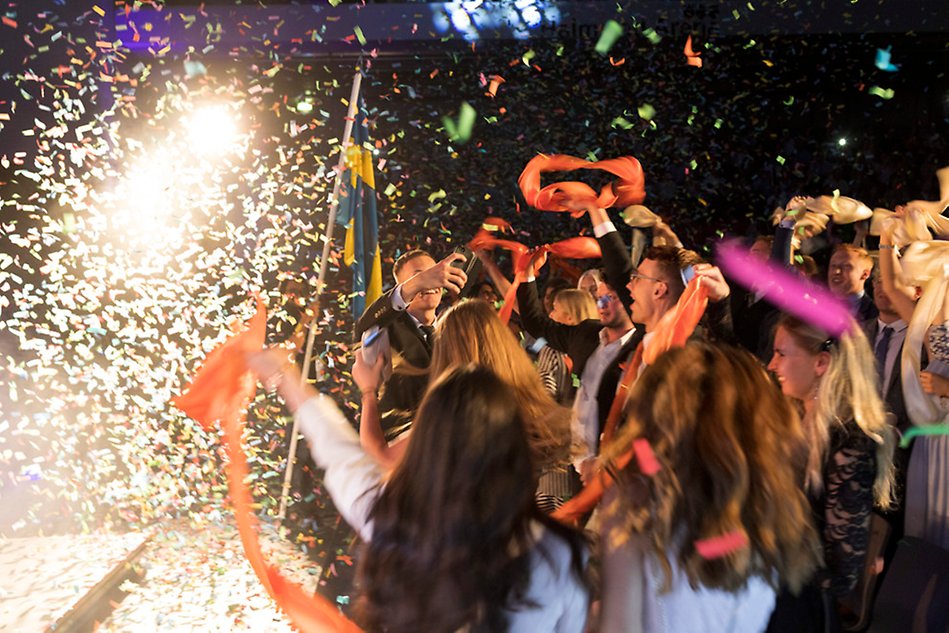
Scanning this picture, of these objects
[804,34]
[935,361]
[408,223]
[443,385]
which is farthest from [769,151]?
[443,385]

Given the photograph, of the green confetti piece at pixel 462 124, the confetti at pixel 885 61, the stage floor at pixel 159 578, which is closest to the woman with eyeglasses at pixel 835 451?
the stage floor at pixel 159 578

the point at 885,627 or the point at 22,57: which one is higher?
the point at 22,57

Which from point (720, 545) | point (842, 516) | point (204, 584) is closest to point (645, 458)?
point (720, 545)

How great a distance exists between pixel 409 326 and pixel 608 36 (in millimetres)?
6917

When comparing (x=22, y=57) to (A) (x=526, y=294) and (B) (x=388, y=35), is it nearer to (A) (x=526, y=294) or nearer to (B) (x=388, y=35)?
(A) (x=526, y=294)

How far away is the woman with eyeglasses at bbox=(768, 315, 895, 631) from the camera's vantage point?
7.40 feet

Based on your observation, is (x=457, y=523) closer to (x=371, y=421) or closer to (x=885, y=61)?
(x=371, y=421)

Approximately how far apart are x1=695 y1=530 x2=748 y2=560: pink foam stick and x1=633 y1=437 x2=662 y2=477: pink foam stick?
169 mm

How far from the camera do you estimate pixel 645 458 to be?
1.86 meters

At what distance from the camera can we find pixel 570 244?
207 inches

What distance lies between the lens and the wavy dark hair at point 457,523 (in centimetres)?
165

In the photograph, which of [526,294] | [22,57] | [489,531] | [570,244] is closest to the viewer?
[489,531]

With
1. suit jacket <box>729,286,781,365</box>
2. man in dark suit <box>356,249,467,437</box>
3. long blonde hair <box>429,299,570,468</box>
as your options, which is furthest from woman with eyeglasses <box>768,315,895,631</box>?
suit jacket <box>729,286,781,365</box>

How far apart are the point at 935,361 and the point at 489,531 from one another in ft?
7.58
